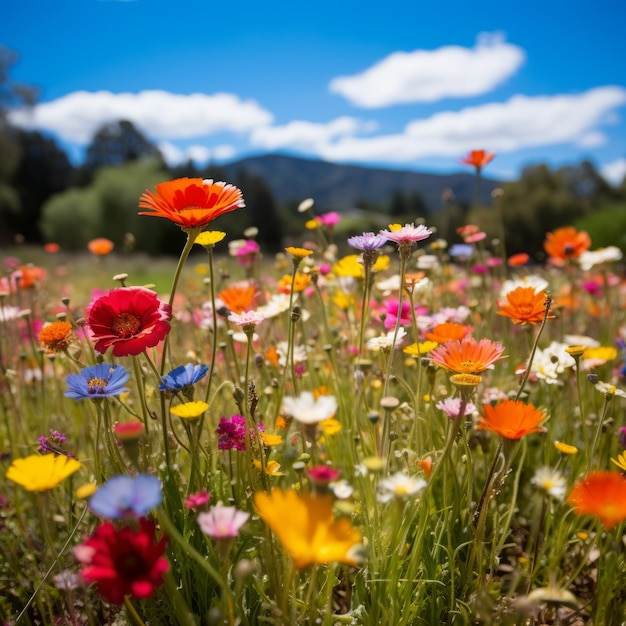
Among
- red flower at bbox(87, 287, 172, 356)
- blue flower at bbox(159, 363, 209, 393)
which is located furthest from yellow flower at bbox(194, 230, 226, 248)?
blue flower at bbox(159, 363, 209, 393)

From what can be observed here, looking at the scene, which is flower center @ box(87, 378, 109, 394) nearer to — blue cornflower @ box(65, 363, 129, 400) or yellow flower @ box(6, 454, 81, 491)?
blue cornflower @ box(65, 363, 129, 400)

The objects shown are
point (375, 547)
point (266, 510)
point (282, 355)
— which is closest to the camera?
point (266, 510)

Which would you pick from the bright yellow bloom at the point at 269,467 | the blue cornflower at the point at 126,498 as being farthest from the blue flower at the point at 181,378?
the blue cornflower at the point at 126,498

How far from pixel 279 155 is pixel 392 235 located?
160943 millimetres

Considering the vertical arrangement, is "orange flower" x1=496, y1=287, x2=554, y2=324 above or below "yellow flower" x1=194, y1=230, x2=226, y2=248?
below

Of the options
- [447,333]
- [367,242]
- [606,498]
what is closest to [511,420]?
[606,498]

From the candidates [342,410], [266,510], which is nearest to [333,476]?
[266,510]

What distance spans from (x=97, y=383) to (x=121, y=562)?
394mm

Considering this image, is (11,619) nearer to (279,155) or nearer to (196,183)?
(196,183)

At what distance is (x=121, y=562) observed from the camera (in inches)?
30.2

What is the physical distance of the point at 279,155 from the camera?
512 feet

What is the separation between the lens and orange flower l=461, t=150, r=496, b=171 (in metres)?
2.31

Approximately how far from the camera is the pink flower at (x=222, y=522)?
0.82 metres

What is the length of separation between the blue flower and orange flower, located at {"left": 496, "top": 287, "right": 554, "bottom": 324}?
72 centimetres
